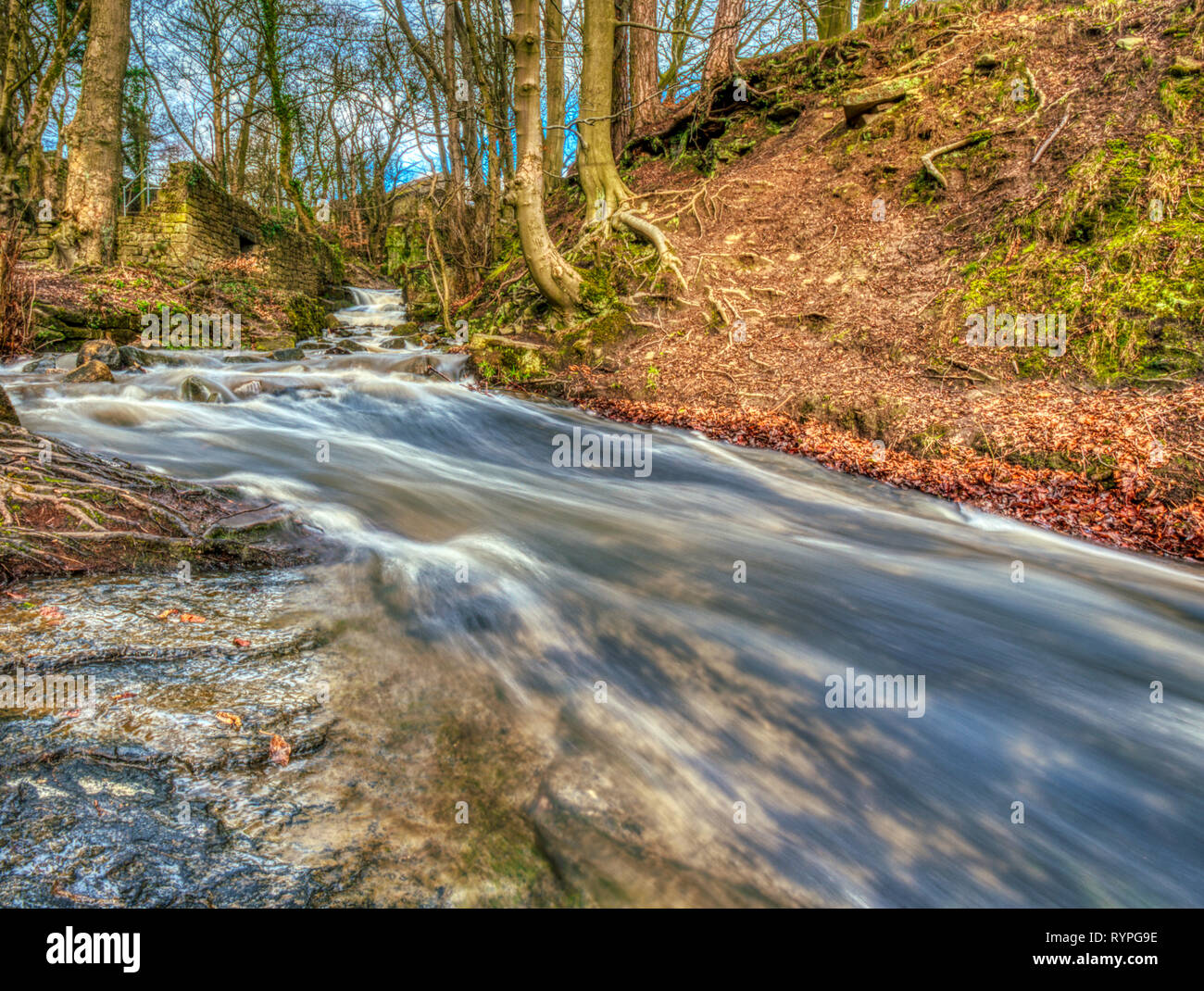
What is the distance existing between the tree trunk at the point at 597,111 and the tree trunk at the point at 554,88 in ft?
7.13

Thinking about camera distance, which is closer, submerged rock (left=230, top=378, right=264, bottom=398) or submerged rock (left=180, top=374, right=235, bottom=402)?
submerged rock (left=180, top=374, right=235, bottom=402)

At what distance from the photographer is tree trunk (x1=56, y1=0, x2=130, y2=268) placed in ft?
37.6

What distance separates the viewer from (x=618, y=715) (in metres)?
2.38

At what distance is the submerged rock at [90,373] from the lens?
281 inches

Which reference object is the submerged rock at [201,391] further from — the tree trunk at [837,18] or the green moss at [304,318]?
the tree trunk at [837,18]

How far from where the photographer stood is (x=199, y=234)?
12820 mm

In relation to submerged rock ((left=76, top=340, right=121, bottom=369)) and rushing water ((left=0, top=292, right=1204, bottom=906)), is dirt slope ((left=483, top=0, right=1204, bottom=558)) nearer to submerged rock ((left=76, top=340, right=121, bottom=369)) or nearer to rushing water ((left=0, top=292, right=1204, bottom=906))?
rushing water ((left=0, top=292, right=1204, bottom=906))

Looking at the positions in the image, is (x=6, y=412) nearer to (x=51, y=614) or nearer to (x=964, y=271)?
(x=51, y=614)

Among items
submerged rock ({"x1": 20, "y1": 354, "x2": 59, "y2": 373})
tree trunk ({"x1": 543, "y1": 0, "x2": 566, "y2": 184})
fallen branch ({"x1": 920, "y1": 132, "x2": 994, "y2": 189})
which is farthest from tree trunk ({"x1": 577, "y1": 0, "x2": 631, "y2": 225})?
submerged rock ({"x1": 20, "y1": 354, "x2": 59, "y2": 373})

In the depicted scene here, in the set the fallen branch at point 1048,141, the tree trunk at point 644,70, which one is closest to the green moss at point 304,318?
the tree trunk at point 644,70

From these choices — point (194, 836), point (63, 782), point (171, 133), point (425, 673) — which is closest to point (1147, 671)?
point (425, 673)

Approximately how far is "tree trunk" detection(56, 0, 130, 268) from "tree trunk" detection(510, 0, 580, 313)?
8323 mm

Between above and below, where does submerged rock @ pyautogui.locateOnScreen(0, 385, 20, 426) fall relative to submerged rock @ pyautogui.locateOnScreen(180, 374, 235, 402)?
below

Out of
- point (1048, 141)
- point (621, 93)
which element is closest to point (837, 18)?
point (621, 93)
